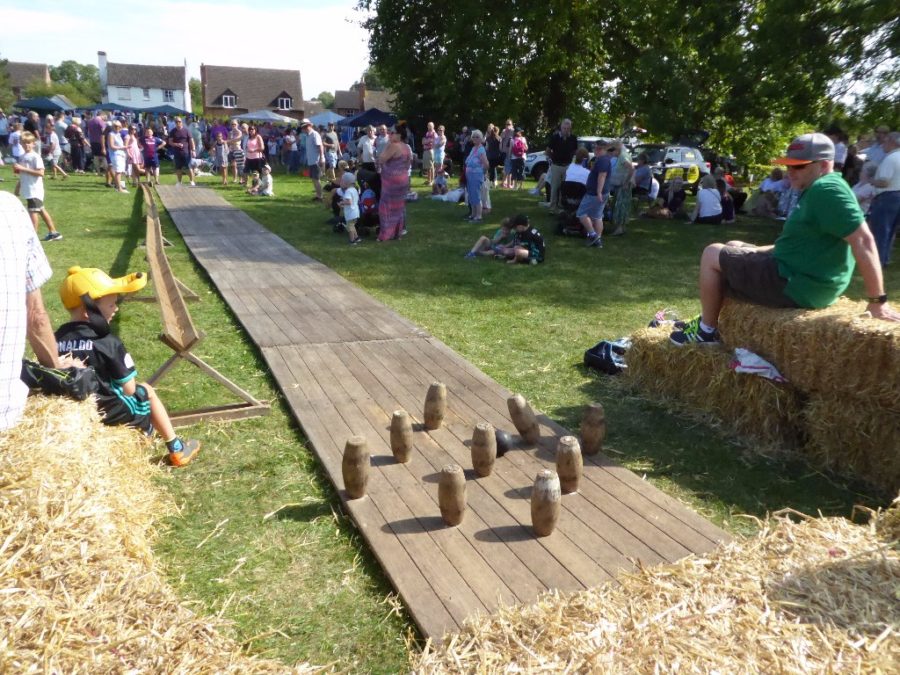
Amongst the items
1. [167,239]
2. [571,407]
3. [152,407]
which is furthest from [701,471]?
[167,239]

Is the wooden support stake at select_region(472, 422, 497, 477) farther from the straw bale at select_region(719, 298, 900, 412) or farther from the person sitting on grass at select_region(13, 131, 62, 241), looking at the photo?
the person sitting on grass at select_region(13, 131, 62, 241)

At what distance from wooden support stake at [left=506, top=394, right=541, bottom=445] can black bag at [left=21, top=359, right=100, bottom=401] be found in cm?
269

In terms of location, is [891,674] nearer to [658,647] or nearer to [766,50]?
[658,647]

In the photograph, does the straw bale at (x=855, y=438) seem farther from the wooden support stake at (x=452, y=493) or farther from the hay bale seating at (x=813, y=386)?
the wooden support stake at (x=452, y=493)

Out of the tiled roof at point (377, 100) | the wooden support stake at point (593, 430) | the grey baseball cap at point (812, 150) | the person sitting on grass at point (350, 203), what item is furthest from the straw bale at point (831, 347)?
the tiled roof at point (377, 100)

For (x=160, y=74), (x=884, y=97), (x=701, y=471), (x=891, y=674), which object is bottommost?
(x=701, y=471)

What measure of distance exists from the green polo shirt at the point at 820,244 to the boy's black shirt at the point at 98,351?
4.65 metres

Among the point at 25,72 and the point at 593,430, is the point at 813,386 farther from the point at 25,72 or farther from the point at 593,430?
the point at 25,72

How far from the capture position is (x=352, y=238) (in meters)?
13.0

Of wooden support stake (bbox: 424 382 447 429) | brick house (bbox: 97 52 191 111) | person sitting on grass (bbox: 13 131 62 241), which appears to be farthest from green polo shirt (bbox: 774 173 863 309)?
brick house (bbox: 97 52 191 111)

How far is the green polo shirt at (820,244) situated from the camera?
4586 millimetres

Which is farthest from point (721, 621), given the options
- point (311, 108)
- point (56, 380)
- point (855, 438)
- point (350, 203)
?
point (311, 108)

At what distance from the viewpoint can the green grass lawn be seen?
3.21 metres

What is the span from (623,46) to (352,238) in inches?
722
